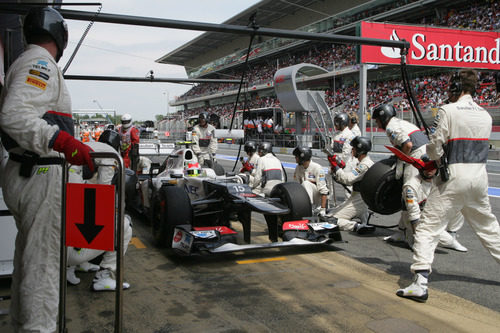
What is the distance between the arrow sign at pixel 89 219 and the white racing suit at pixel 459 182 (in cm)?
279

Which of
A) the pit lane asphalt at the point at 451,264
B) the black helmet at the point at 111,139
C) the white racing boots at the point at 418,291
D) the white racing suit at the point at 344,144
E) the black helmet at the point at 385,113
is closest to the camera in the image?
the white racing boots at the point at 418,291

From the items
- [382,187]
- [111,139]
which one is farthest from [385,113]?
[111,139]

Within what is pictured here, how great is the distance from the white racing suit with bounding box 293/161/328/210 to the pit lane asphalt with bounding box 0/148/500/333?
1918 mm

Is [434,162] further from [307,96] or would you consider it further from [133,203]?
[307,96]

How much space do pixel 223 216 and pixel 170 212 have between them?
0.85m

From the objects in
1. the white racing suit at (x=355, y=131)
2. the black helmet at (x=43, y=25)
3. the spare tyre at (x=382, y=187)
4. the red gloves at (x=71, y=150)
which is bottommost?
the spare tyre at (x=382, y=187)

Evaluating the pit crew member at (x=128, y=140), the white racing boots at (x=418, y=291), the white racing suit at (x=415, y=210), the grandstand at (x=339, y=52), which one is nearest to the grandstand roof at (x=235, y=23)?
the grandstand at (x=339, y=52)

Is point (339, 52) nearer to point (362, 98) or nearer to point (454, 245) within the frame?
point (362, 98)

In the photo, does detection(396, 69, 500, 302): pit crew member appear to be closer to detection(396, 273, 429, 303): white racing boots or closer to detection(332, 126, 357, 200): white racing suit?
detection(396, 273, 429, 303): white racing boots

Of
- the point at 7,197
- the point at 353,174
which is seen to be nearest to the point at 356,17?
the point at 353,174

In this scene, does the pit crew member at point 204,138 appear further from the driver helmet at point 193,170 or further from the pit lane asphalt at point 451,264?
the pit lane asphalt at point 451,264

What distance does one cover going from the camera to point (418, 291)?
3.93 m

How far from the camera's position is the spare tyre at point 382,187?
19.7 feet

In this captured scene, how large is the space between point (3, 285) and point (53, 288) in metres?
2.01
